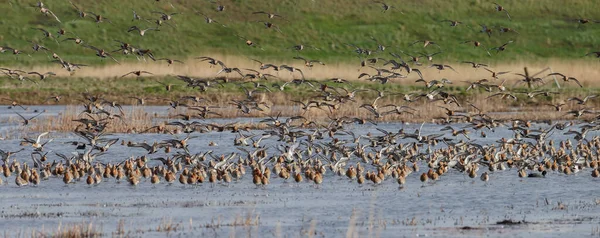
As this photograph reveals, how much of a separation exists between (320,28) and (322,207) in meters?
85.6

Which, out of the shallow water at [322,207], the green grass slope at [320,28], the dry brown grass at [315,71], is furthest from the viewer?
the green grass slope at [320,28]

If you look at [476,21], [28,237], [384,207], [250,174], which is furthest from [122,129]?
[476,21]

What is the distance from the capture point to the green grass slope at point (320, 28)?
10144 centimetres

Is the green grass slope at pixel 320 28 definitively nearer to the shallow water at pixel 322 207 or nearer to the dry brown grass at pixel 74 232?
the shallow water at pixel 322 207

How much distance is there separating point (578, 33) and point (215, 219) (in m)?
93.1

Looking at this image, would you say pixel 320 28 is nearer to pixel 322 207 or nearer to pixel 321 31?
pixel 321 31

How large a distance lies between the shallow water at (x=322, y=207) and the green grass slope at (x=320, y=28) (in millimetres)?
67337

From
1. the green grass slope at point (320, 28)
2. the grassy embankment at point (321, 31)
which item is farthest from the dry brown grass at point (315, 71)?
the green grass slope at point (320, 28)

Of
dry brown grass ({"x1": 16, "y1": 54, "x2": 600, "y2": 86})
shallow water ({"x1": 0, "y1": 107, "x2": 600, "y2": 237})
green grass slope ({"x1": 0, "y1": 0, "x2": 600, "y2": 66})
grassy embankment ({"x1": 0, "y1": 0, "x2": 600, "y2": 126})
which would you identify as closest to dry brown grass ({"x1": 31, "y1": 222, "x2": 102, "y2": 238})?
shallow water ({"x1": 0, "y1": 107, "x2": 600, "y2": 237})

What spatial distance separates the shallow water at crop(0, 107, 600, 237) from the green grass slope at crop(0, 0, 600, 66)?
221 feet

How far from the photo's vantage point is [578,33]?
111 metres

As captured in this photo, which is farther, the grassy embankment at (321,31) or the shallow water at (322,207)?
the grassy embankment at (321,31)

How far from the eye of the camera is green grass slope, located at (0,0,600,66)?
101 metres

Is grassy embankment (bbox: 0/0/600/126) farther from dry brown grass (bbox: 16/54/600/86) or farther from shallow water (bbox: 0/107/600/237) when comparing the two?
shallow water (bbox: 0/107/600/237)
